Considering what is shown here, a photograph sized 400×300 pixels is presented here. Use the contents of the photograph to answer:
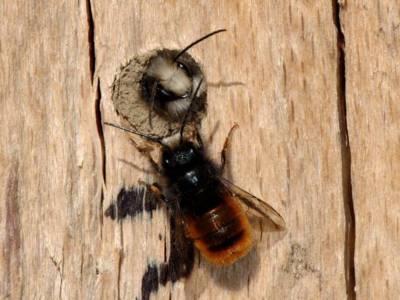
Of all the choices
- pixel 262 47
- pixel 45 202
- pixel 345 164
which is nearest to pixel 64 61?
pixel 45 202

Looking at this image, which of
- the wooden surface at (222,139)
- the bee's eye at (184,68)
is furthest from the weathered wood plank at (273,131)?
the bee's eye at (184,68)

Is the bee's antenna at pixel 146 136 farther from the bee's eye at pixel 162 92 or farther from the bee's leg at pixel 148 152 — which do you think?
the bee's eye at pixel 162 92

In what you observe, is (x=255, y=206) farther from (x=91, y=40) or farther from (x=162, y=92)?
(x=91, y=40)

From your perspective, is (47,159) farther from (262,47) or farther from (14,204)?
(262,47)

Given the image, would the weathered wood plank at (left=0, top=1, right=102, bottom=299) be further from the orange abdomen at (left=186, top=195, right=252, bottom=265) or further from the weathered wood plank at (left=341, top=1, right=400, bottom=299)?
the weathered wood plank at (left=341, top=1, right=400, bottom=299)

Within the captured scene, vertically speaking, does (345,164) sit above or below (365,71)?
below

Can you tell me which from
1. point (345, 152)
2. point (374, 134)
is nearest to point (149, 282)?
point (345, 152)
